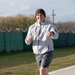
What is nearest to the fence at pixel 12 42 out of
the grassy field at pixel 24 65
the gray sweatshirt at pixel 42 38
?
the grassy field at pixel 24 65

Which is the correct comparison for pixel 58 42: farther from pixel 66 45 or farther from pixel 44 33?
pixel 44 33

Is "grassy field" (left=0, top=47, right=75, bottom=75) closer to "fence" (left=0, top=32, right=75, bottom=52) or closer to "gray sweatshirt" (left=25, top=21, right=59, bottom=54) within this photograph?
"gray sweatshirt" (left=25, top=21, right=59, bottom=54)

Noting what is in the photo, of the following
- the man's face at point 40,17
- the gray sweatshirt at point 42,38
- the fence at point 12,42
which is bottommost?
the fence at point 12,42

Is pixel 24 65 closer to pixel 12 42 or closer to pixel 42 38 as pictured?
pixel 42 38

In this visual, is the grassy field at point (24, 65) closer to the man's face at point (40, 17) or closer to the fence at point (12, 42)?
the man's face at point (40, 17)

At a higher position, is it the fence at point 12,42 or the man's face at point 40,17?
the man's face at point 40,17

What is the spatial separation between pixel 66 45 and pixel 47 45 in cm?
2945

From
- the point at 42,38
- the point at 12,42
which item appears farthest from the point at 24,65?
the point at 12,42

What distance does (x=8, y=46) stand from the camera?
23531 millimetres

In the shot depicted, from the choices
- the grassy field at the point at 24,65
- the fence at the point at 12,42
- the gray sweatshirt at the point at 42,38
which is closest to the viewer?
the gray sweatshirt at the point at 42,38

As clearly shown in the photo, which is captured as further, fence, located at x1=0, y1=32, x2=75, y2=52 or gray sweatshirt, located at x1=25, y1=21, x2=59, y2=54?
fence, located at x1=0, y1=32, x2=75, y2=52

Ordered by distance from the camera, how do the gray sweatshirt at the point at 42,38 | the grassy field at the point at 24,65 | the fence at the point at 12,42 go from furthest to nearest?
the fence at the point at 12,42 < the grassy field at the point at 24,65 < the gray sweatshirt at the point at 42,38

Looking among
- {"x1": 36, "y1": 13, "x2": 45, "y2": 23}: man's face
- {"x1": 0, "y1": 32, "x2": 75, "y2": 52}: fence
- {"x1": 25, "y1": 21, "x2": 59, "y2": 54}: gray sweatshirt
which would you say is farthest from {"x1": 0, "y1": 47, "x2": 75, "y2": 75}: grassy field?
{"x1": 0, "y1": 32, "x2": 75, "y2": 52}: fence

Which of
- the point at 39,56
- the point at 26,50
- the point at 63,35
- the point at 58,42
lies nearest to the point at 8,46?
the point at 26,50
